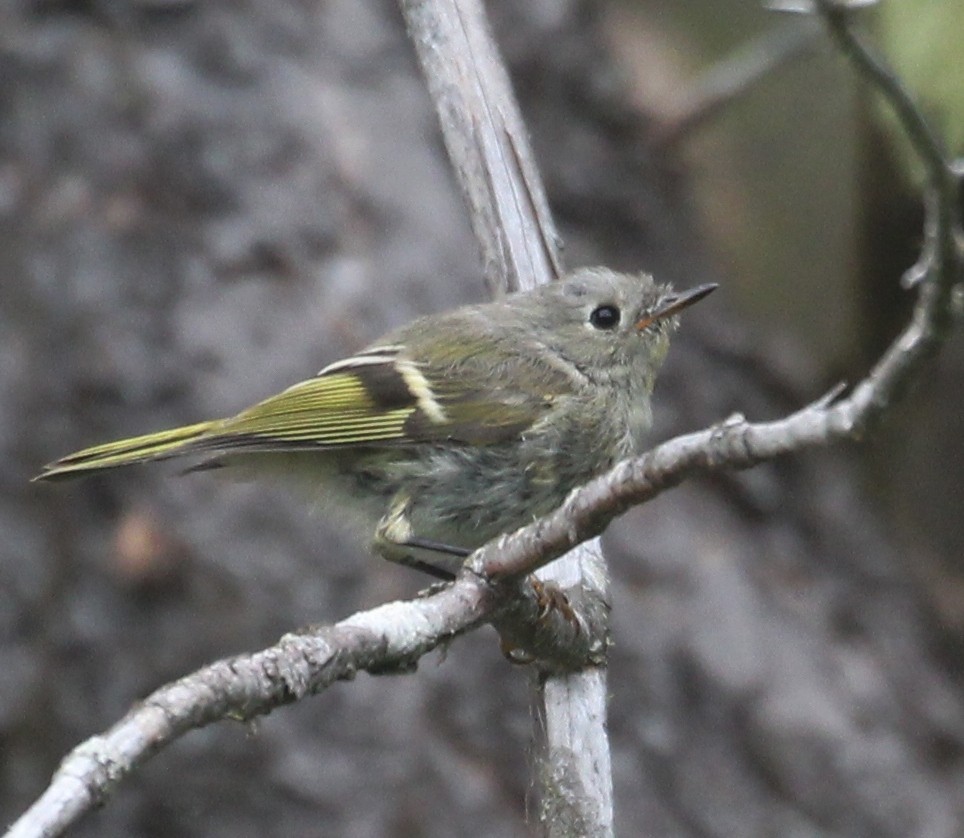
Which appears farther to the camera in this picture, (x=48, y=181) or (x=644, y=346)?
(x=48, y=181)

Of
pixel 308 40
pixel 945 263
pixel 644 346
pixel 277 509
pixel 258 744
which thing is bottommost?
pixel 945 263

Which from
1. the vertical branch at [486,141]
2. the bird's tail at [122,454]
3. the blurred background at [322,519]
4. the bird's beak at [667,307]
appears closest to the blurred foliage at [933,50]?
the blurred background at [322,519]

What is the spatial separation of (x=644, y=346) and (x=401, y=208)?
148cm

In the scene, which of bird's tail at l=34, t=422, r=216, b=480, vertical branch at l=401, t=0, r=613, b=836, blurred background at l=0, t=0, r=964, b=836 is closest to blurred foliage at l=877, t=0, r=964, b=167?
blurred background at l=0, t=0, r=964, b=836

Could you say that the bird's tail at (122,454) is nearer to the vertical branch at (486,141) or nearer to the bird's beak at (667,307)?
the vertical branch at (486,141)

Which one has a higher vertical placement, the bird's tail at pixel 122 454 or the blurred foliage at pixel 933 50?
the blurred foliage at pixel 933 50

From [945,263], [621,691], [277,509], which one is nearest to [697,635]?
[621,691]

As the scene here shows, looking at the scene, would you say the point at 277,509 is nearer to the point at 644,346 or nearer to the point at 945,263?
the point at 644,346

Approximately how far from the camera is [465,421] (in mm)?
2895

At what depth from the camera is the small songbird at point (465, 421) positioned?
280 cm

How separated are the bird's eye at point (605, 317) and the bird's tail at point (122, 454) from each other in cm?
89

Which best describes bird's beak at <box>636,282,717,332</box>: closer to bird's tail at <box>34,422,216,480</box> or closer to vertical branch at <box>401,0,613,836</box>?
vertical branch at <box>401,0,613,836</box>

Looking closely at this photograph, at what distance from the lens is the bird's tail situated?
2580mm

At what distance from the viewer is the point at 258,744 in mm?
3959
